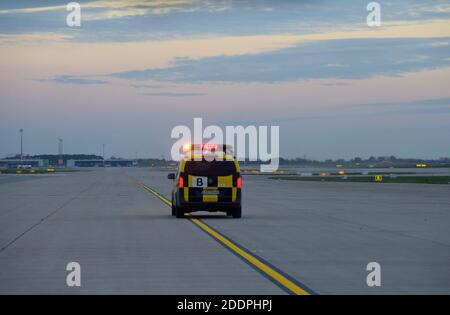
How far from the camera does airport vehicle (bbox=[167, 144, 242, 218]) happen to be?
27875 mm

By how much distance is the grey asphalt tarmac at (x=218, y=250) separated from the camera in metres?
13.2

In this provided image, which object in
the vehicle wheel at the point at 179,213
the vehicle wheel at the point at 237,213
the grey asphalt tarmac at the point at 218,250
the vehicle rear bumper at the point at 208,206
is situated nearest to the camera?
the grey asphalt tarmac at the point at 218,250

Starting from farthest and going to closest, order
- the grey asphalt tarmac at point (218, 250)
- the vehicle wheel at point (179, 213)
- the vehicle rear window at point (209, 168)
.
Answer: the vehicle wheel at point (179, 213), the vehicle rear window at point (209, 168), the grey asphalt tarmac at point (218, 250)

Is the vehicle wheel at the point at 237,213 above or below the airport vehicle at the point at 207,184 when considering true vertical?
below

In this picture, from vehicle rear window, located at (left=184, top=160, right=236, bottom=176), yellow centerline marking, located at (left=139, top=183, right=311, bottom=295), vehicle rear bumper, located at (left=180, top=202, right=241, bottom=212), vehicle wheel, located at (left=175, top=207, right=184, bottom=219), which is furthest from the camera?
vehicle wheel, located at (left=175, top=207, right=184, bottom=219)

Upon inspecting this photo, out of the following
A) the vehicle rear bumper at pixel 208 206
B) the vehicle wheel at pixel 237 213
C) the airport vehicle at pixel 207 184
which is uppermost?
the airport vehicle at pixel 207 184

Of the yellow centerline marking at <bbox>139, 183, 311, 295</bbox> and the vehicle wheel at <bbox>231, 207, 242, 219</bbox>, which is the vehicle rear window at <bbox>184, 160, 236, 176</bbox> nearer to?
the vehicle wheel at <bbox>231, 207, 242, 219</bbox>

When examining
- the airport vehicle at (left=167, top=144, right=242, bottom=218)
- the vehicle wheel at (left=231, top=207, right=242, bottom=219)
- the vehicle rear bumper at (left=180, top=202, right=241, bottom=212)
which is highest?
the airport vehicle at (left=167, top=144, right=242, bottom=218)

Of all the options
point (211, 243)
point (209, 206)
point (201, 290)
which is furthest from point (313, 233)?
point (201, 290)

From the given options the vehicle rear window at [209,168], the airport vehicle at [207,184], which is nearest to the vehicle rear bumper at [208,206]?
the airport vehicle at [207,184]

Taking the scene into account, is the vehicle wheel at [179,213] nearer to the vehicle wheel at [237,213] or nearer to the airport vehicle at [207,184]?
the airport vehicle at [207,184]

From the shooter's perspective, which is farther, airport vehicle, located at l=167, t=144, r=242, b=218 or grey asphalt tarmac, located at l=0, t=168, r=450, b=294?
airport vehicle, located at l=167, t=144, r=242, b=218

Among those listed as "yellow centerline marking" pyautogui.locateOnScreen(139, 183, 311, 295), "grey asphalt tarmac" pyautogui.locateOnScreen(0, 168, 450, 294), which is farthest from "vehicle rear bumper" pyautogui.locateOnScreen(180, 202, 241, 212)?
"yellow centerline marking" pyautogui.locateOnScreen(139, 183, 311, 295)

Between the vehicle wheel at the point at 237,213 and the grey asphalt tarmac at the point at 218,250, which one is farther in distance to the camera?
the vehicle wheel at the point at 237,213
